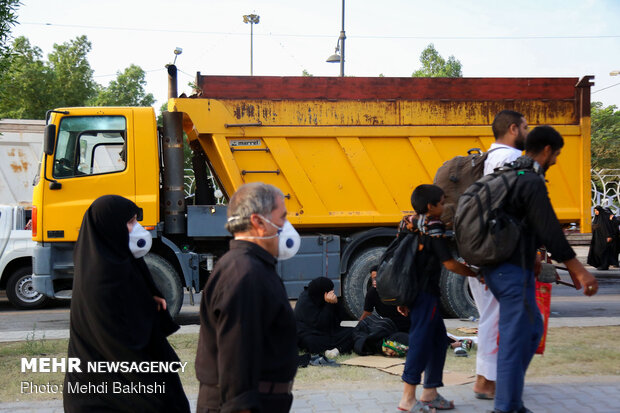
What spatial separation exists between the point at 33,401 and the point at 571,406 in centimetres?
399

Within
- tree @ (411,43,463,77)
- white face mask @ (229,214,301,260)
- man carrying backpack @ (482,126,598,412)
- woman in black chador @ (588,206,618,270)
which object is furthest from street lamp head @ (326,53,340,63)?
tree @ (411,43,463,77)

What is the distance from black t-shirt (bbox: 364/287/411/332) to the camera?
7.18 metres

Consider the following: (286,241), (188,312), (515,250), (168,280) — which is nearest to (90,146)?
(168,280)

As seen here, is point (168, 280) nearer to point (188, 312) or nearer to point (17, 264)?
point (188, 312)

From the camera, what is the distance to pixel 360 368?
627 cm

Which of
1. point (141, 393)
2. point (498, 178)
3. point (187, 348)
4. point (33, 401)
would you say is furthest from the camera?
point (187, 348)

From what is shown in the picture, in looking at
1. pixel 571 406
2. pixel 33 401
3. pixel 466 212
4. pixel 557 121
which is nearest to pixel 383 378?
pixel 571 406

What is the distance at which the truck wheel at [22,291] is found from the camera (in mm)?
11250

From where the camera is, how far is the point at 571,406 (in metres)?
4.74

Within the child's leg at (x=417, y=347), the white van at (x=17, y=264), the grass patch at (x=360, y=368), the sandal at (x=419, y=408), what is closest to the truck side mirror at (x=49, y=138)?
the grass patch at (x=360, y=368)

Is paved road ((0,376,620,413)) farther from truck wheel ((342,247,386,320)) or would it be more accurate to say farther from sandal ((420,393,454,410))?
truck wheel ((342,247,386,320))

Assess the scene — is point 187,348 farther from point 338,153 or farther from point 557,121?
point 557,121

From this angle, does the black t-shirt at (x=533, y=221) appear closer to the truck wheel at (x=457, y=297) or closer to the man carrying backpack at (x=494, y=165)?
the man carrying backpack at (x=494, y=165)

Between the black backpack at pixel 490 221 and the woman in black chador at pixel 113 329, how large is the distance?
1.89m
